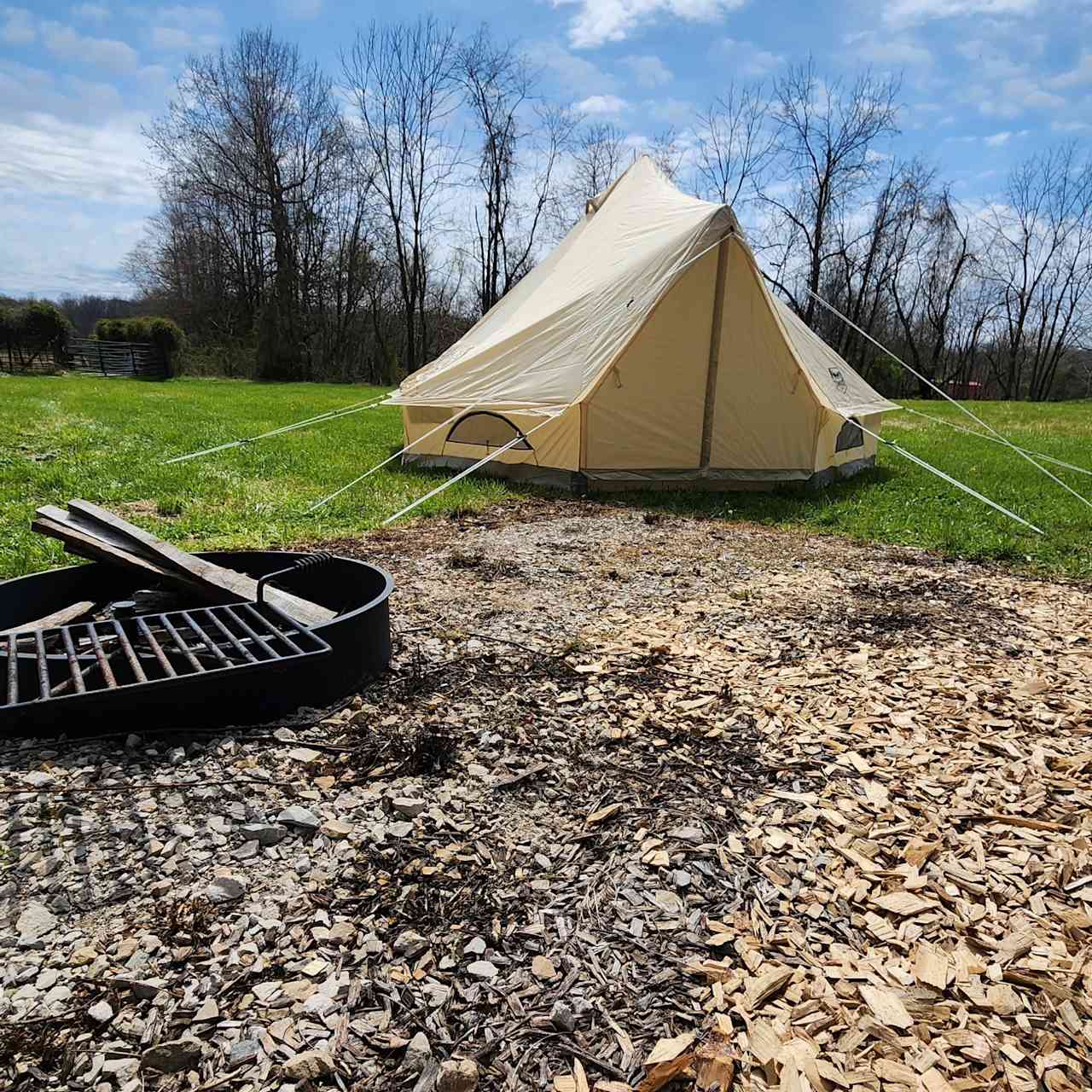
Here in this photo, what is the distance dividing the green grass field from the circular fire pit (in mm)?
1629

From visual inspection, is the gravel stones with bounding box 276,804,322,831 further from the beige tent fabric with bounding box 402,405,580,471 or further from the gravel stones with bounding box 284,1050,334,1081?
the beige tent fabric with bounding box 402,405,580,471

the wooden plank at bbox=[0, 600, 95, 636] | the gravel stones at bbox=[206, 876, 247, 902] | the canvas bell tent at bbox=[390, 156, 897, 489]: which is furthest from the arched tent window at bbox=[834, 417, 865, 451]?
the gravel stones at bbox=[206, 876, 247, 902]

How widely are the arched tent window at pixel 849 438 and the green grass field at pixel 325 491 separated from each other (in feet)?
1.56

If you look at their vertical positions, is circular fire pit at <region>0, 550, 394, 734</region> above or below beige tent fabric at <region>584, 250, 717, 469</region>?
below

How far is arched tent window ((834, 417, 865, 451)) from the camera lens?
9.18 m

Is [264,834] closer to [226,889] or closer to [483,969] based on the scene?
[226,889]

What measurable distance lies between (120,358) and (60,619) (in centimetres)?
2790

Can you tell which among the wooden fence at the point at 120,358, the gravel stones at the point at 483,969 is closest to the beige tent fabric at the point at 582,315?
the gravel stones at the point at 483,969

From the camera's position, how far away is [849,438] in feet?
31.1

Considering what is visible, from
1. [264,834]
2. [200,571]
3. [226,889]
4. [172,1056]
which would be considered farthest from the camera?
[200,571]

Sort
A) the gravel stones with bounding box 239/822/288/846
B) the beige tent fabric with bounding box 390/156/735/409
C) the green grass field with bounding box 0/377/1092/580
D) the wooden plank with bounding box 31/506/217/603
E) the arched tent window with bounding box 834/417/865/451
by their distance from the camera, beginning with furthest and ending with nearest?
the arched tent window with bounding box 834/417/865/451 → the beige tent fabric with bounding box 390/156/735/409 → the green grass field with bounding box 0/377/1092/580 → the wooden plank with bounding box 31/506/217/603 → the gravel stones with bounding box 239/822/288/846

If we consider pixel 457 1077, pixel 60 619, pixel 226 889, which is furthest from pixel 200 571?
pixel 457 1077

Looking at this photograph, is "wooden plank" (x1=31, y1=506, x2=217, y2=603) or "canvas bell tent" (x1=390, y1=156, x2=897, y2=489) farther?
"canvas bell tent" (x1=390, y1=156, x2=897, y2=489)

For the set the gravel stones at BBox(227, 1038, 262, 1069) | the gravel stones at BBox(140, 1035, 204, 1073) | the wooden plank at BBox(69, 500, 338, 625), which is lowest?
the gravel stones at BBox(227, 1038, 262, 1069)
